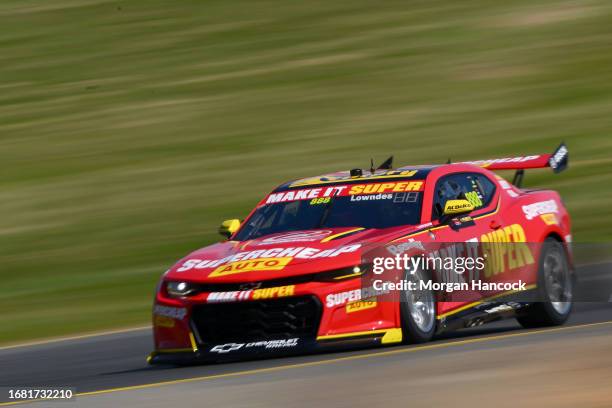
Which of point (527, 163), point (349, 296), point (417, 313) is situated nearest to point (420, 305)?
point (417, 313)

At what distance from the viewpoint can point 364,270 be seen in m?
8.41

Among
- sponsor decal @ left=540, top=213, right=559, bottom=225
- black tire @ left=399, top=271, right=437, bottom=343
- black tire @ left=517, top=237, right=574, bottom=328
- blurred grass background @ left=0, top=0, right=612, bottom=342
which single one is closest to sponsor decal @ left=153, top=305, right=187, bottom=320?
black tire @ left=399, top=271, right=437, bottom=343

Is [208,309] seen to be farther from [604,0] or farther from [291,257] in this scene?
[604,0]

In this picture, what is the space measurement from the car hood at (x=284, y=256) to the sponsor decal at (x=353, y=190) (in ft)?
1.71

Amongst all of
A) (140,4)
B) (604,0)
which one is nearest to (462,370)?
(604,0)

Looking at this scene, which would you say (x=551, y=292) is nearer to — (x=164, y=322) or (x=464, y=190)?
(x=464, y=190)

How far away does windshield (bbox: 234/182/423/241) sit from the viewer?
9320 mm

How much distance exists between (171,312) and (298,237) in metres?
1.10

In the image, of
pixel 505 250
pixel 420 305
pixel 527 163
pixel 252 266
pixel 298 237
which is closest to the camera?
pixel 252 266

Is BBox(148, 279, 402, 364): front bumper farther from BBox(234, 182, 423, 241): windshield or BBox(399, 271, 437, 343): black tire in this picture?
BBox(234, 182, 423, 241): windshield

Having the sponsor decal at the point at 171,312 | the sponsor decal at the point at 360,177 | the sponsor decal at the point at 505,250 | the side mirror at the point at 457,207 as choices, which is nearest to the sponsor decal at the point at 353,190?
the sponsor decal at the point at 360,177

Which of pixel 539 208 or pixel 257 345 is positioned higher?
pixel 539 208

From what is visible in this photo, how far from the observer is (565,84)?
22.7 m

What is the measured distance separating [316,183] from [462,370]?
11.5ft
